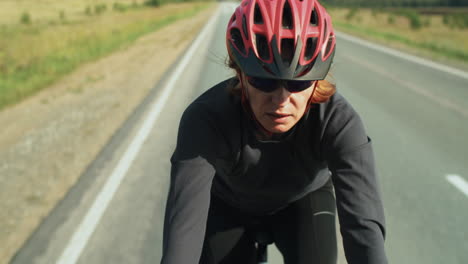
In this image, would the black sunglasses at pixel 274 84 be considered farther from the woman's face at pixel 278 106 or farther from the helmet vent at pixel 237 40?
the helmet vent at pixel 237 40

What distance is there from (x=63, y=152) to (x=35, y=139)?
0.93m

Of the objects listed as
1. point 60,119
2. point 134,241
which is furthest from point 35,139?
point 134,241

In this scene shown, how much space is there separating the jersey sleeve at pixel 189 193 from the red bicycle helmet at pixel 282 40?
1.07ft

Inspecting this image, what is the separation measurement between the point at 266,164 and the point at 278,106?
0.32m

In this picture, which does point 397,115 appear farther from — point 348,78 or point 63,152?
point 63,152

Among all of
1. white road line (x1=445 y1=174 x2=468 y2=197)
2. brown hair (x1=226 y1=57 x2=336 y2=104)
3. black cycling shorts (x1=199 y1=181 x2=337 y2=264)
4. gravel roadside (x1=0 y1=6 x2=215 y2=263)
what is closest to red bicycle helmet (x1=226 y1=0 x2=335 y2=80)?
brown hair (x1=226 y1=57 x2=336 y2=104)

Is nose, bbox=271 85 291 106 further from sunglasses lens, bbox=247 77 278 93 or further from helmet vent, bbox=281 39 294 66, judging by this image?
helmet vent, bbox=281 39 294 66

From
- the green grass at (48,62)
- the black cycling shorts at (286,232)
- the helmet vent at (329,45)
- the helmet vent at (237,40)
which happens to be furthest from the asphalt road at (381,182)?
the green grass at (48,62)

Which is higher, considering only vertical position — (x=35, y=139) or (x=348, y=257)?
(x=348, y=257)

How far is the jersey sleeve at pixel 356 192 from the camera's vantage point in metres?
1.49

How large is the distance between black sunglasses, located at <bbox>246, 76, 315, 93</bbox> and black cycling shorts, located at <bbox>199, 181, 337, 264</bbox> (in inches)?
25.1

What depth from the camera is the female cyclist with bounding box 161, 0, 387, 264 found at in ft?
4.94

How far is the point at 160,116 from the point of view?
6.52 meters

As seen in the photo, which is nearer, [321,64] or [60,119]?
[321,64]
